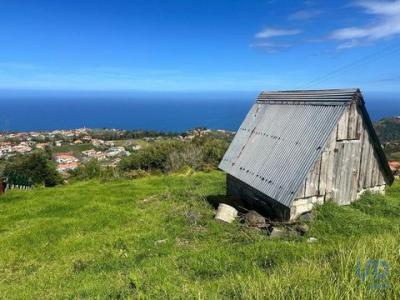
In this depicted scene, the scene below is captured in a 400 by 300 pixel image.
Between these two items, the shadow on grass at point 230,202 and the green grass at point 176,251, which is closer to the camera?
the green grass at point 176,251

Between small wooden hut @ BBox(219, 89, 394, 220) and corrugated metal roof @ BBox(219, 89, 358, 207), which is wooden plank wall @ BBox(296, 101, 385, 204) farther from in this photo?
corrugated metal roof @ BBox(219, 89, 358, 207)

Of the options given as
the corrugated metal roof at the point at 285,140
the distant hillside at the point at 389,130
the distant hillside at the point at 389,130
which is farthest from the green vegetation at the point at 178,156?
the distant hillside at the point at 389,130

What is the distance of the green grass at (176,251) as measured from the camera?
13.5 ft

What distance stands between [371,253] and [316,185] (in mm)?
6778

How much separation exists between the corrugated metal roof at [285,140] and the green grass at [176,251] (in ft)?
5.22

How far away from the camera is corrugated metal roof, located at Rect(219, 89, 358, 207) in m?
10.9

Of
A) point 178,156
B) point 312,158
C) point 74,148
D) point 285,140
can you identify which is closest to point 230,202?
point 285,140

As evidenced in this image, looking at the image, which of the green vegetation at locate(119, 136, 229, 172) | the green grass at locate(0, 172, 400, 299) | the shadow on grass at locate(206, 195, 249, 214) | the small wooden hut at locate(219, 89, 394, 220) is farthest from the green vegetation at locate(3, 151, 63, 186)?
the small wooden hut at locate(219, 89, 394, 220)

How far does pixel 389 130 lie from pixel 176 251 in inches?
4959

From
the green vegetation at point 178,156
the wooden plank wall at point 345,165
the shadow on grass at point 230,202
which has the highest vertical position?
the wooden plank wall at point 345,165

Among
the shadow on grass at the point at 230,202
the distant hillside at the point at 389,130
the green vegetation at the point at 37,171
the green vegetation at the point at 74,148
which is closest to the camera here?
the shadow on grass at the point at 230,202

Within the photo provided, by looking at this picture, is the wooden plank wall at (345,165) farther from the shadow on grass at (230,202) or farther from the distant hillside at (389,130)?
the distant hillside at (389,130)

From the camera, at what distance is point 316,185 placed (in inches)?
432

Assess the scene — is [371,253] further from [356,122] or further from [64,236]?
[64,236]
